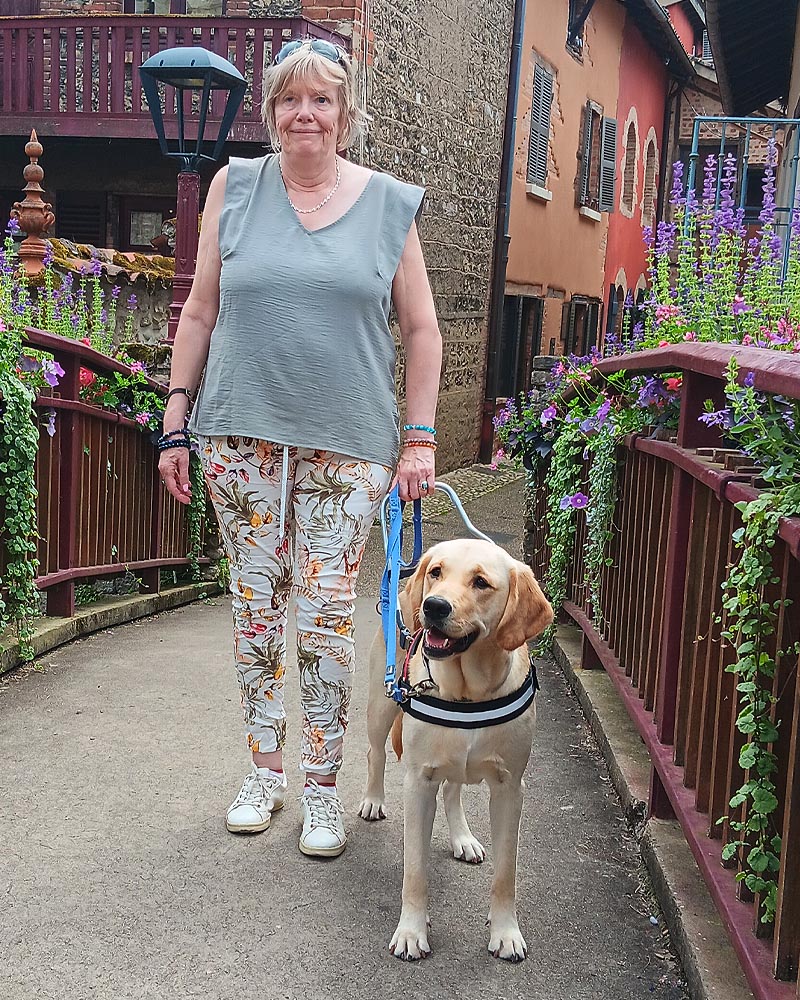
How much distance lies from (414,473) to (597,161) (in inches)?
674

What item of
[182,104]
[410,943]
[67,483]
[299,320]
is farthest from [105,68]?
[410,943]

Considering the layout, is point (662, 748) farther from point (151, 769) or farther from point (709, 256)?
point (709, 256)

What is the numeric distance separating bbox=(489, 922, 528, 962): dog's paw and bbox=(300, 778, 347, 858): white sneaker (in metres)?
0.55

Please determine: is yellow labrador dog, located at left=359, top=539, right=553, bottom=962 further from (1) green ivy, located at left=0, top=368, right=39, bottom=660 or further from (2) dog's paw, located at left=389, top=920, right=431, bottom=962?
(1) green ivy, located at left=0, top=368, right=39, bottom=660

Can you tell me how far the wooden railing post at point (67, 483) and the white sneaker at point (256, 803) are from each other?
6.96 ft

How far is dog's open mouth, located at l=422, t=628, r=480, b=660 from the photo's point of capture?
2498 millimetres

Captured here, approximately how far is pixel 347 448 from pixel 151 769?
4.05 ft

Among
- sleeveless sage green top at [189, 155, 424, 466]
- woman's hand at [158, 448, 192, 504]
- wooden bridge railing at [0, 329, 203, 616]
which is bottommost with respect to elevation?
wooden bridge railing at [0, 329, 203, 616]

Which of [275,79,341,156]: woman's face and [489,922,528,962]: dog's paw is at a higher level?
[275,79,341,156]: woman's face

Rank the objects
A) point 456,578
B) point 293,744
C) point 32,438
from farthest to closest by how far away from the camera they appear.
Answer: point 32,438, point 293,744, point 456,578

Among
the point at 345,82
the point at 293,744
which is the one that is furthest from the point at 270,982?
the point at 345,82

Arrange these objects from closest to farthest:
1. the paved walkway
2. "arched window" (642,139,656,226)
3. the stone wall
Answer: the paved walkway < the stone wall < "arched window" (642,139,656,226)

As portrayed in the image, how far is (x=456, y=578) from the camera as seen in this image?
256cm

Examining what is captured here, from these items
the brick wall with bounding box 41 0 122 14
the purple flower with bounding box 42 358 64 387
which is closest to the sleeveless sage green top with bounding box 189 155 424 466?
the purple flower with bounding box 42 358 64 387
